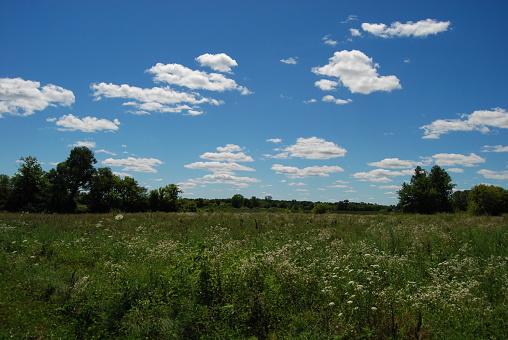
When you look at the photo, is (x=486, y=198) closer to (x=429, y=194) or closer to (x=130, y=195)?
(x=429, y=194)

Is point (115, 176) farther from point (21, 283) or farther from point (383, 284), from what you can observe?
point (383, 284)

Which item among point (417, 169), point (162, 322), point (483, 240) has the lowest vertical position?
point (162, 322)

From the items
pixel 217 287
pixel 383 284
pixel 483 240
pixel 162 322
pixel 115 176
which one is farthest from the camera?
pixel 115 176

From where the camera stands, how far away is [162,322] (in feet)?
17.9

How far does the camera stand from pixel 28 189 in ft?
177

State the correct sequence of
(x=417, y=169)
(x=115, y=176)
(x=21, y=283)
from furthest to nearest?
(x=417, y=169) < (x=115, y=176) < (x=21, y=283)

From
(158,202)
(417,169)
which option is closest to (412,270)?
(158,202)

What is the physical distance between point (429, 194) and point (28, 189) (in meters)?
82.1

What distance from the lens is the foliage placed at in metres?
66.2

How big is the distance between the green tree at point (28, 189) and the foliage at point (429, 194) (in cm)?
7589

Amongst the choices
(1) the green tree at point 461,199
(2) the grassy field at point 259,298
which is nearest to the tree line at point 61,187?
(2) the grassy field at point 259,298

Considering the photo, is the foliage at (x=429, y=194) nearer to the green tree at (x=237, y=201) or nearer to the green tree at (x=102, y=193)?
the green tree at (x=102, y=193)

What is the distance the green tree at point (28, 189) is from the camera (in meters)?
53.3

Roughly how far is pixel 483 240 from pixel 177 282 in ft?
34.2
